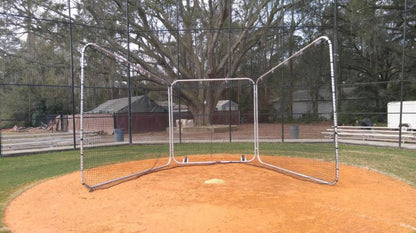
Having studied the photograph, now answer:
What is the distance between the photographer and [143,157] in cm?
1008

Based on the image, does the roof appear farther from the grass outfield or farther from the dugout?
the grass outfield

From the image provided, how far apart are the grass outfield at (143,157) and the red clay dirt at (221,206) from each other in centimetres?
59

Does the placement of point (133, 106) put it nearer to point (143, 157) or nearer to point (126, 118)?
point (126, 118)

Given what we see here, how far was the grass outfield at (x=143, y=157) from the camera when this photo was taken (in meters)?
6.67

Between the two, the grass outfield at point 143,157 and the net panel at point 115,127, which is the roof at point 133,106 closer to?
the net panel at point 115,127

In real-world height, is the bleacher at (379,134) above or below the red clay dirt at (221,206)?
above

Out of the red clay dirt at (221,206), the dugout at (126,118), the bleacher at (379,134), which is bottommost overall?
the red clay dirt at (221,206)

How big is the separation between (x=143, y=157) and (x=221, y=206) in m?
5.92

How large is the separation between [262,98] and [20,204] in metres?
28.2

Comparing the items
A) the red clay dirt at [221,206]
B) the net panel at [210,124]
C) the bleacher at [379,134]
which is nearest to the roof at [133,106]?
the net panel at [210,124]

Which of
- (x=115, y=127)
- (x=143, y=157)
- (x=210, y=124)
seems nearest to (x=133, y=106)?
(x=115, y=127)

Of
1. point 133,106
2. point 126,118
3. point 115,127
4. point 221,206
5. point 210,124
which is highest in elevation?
point 133,106

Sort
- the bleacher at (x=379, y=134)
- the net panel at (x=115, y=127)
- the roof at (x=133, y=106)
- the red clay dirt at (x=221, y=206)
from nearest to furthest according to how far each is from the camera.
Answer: the red clay dirt at (x=221, y=206) < the net panel at (x=115, y=127) < the bleacher at (x=379, y=134) < the roof at (x=133, y=106)

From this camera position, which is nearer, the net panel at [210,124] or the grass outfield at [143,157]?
the grass outfield at [143,157]
